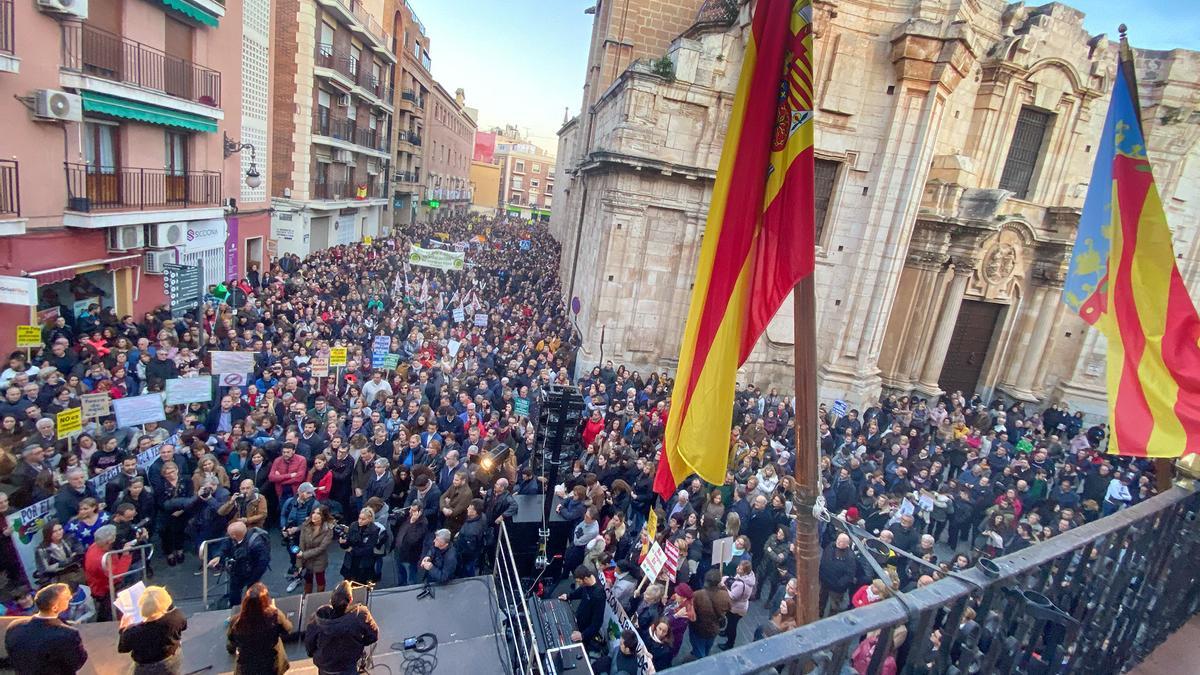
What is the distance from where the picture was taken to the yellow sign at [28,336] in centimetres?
960

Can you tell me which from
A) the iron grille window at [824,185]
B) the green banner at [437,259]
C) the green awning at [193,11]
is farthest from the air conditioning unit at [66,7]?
the iron grille window at [824,185]

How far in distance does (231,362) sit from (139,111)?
26.1 ft

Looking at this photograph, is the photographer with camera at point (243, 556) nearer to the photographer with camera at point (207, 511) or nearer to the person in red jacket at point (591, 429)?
the photographer with camera at point (207, 511)

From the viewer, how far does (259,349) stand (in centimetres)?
1256

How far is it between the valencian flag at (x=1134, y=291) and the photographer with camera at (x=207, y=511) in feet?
28.8

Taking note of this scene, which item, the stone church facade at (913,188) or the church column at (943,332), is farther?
the church column at (943,332)

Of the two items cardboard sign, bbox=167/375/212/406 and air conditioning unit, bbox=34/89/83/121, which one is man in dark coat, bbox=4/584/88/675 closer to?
cardboard sign, bbox=167/375/212/406

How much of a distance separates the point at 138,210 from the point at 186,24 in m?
5.45

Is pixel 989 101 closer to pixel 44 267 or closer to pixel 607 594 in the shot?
pixel 607 594

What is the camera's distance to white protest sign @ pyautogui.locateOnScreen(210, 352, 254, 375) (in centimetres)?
1006

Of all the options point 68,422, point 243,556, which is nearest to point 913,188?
point 243,556

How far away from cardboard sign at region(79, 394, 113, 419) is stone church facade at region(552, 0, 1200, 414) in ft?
36.7

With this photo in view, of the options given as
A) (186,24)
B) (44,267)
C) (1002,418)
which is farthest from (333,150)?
(1002,418)

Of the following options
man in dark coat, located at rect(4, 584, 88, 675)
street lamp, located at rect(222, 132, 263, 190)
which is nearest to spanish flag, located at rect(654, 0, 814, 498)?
man in dark coat, located at rect(4, 584, 88, 675)
